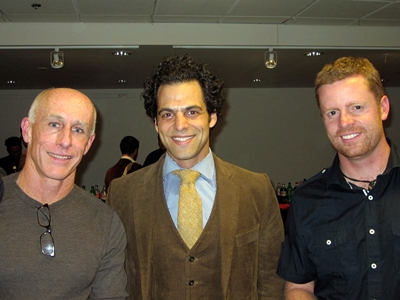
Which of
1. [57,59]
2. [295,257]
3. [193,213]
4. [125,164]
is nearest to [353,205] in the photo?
[295,257]

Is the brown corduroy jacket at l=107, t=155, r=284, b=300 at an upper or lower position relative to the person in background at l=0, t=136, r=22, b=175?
lower

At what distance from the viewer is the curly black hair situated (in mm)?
1786

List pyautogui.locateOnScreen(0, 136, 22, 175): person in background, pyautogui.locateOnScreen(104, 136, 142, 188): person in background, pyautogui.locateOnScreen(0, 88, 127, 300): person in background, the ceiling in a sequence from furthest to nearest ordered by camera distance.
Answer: pyautogui.locateOnScreen(0, 136, 22, 175): person in background → pyautogui.locateOnScreen(104, 136, 142, 188): person in background → the ceiling → pyautogui.locateOnScreen(0, 88, 127, 300): person in background

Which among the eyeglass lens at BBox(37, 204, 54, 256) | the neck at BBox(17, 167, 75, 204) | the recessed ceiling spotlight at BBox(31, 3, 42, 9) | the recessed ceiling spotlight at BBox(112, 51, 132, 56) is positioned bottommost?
the eyeglass lens at BBox(37, 204, 54, 256)

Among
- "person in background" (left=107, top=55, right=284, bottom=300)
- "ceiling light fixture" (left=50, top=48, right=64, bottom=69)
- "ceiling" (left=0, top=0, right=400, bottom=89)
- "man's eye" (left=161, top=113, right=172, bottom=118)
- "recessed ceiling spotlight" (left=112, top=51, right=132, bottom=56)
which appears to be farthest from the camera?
"recessed ceiling spotlight" (left=112, top=51, right=132, bottom=56)

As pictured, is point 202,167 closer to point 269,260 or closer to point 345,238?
point 269,260

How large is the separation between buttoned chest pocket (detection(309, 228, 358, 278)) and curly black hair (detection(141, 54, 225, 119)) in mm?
737

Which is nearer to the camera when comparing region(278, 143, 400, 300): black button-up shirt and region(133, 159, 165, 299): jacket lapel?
region(278, 143, 400, 300): black button-up shirt

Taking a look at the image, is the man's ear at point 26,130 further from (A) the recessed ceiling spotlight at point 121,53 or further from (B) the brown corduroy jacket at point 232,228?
(A) the recessed ceiling spotlight at point 121,53

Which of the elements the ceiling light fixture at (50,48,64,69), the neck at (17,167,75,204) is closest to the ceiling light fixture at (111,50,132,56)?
the ceiling light fixture at (50,48,64,69)

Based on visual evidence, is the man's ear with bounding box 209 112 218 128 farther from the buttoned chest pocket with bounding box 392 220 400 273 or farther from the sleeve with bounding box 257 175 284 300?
the buttoned chest pocket with bounding box 392 220 400 273

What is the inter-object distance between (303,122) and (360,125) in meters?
8.05

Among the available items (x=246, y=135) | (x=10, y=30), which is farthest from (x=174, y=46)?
(x=246, y=135)

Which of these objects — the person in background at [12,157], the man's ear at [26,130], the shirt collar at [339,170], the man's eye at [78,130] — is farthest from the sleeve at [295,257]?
the person in background at [12,157]
